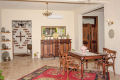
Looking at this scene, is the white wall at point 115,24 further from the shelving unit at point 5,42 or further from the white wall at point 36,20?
the shelving unit at point 5,42

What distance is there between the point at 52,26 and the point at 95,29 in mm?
3028

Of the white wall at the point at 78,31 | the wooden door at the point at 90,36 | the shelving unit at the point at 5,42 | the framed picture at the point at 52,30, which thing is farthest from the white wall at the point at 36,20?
the wooden door at the point at 90,36

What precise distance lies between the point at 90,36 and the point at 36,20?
12.4ft

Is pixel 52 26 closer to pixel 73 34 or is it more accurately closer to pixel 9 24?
pixel 73 34

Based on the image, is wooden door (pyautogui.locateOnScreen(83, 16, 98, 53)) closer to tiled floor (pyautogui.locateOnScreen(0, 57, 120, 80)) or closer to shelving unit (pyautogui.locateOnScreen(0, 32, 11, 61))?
tiled floor (pyautogui.locateOnScreen(0, 57, 120, 80))

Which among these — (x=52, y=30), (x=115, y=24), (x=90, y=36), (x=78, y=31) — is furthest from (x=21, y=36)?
(x=115, y=24)

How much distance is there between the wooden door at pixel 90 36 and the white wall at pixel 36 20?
94 cm

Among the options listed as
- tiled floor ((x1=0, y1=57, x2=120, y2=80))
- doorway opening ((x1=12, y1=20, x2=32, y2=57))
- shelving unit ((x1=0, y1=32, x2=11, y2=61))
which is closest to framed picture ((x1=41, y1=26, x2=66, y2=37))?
shelving unit ((x1=0, y1=32, x2=11, y2=61))

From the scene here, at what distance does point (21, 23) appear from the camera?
1108 centimetres

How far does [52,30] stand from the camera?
855cm

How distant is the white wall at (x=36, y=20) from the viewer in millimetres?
7977

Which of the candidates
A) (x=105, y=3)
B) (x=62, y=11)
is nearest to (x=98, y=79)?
(x=105, y=3)

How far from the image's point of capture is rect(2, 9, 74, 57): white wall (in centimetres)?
798

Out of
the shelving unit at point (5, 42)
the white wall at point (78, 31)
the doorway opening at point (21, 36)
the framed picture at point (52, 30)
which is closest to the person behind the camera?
the shelving unit at point (5, 42)
